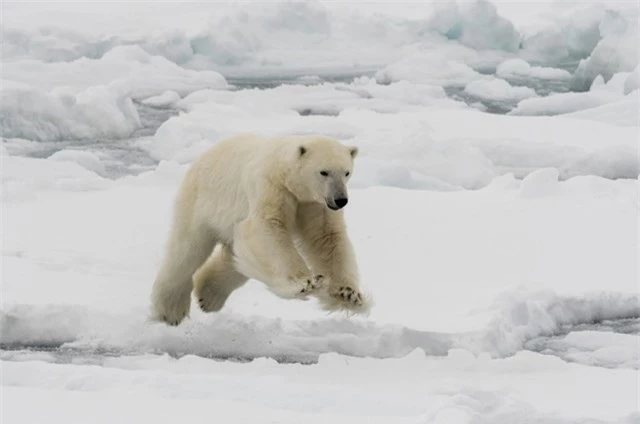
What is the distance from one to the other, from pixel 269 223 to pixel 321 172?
0.89ft

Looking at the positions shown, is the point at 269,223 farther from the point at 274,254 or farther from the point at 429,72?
the point at 429,72

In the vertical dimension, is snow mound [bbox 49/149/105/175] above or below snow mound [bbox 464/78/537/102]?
below

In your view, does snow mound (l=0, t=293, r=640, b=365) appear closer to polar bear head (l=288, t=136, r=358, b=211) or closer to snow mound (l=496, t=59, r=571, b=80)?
polar bear head (l=288, t=136, r=358, b=211)

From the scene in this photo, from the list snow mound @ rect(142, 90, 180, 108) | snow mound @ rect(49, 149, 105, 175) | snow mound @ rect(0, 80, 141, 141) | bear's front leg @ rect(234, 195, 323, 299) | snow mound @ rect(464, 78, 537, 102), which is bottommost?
bear's front leg @ rect(234, 195, 323, 299)

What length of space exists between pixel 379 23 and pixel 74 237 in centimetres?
1635

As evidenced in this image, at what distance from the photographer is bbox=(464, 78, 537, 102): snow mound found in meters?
15.3

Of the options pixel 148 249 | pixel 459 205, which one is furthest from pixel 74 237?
pixel 459 205

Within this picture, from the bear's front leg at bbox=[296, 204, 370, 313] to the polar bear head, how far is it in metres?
0.11

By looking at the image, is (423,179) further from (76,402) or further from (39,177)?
(76,402)

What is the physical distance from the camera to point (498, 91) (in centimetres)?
1555

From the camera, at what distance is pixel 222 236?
4062 mm

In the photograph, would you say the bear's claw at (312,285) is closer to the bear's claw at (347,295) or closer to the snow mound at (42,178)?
the bear's claw at (347,295)

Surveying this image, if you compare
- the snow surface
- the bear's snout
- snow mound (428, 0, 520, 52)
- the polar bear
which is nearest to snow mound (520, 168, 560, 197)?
the snow surface

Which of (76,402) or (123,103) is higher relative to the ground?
(123,103)
